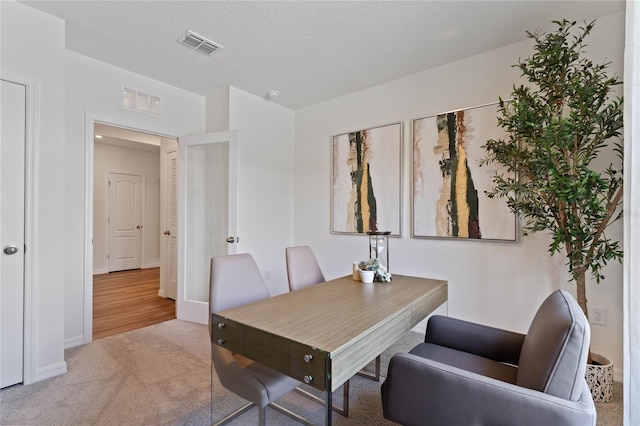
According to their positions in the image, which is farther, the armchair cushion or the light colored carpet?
the light colored carpet

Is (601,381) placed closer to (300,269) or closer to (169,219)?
(300,269)

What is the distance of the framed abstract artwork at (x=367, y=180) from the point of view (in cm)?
333

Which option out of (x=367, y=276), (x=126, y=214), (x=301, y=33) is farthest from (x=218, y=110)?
(x=126, y=214)

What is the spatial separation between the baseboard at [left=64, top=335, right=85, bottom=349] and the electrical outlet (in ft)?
14.3

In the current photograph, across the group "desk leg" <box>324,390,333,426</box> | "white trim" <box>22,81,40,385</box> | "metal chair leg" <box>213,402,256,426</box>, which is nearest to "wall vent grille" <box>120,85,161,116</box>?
"white trim" <box>22,81,40,385</box>

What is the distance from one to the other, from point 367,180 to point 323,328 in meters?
2.49

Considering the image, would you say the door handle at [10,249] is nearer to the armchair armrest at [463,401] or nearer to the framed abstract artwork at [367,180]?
the armchair armrest at [463,401]

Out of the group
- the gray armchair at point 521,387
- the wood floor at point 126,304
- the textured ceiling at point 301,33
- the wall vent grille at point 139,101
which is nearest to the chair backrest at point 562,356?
the gray armchair at point 521,387

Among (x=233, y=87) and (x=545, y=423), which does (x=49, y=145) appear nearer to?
(x=233, y=87)

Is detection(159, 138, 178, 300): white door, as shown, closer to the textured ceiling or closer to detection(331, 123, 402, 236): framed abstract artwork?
the textured ceiling

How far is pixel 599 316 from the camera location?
2242 millimetres

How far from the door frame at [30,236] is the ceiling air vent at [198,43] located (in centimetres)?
114

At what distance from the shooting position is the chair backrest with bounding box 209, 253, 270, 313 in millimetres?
1803

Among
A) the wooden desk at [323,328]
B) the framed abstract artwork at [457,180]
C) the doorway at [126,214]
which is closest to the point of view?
the wooden desk at [323,328]
